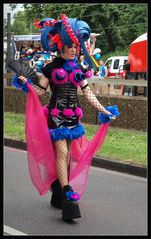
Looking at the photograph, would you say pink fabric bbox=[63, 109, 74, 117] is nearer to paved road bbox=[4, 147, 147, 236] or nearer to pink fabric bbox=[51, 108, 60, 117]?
pink fabric bbox=[51, 108, 60, 117]

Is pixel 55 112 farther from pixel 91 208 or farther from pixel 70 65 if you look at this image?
pixel 91 208

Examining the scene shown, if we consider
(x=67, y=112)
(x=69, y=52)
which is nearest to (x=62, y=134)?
(x=67, y=112)

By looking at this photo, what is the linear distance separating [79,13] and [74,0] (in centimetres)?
34

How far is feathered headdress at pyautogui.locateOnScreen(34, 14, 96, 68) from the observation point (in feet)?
16.1

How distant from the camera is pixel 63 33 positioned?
494 centimetres

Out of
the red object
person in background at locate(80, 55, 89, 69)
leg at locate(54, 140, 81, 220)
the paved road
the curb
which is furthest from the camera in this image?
the red object

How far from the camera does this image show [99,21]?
938cm

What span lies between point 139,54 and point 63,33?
17.2 feet

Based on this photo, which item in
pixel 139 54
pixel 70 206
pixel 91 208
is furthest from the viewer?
pixel 139 54

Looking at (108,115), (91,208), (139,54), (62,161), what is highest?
(139,54)

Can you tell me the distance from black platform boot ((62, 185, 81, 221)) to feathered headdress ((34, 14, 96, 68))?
1455mm

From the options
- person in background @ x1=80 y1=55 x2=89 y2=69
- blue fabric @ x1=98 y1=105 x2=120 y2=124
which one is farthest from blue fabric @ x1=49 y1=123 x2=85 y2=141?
person in background @ x1=80 y1=55 x2=89 y2=69

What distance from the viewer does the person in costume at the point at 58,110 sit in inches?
195

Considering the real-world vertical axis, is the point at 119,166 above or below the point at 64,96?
below
